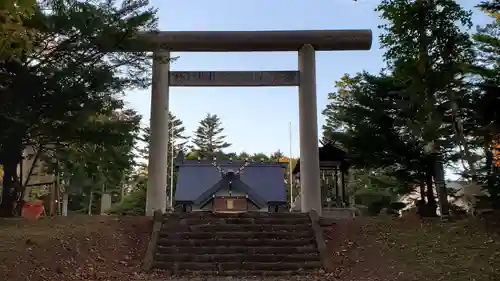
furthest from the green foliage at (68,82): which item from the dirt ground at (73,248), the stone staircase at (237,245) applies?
the stone staircase at (237,245)

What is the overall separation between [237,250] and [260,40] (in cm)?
664

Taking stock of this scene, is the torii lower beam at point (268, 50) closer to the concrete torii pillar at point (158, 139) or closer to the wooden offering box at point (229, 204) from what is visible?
the concrete torii pillar at point (158, 139)

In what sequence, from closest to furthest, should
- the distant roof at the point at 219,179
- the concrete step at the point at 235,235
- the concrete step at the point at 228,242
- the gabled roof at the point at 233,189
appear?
the concrete step at the point at 228,242 → the concrete step at the point at 235,235 → the gabled roof at the point at 233,189 → the distant roof at the point at 219,179

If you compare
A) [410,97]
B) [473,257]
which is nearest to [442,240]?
[473,257]

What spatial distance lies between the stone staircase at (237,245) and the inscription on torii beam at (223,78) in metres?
4.27

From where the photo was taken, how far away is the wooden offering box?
12.6 m

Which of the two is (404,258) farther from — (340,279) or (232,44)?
(232,44)

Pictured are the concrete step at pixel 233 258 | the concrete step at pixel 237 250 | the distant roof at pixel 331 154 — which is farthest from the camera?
the distant roof at pixel 331 154

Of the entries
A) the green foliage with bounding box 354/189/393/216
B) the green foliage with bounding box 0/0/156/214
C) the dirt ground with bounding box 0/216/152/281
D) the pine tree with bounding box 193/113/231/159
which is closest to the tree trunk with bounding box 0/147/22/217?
the green foliage with bounding box 0/0/156/214

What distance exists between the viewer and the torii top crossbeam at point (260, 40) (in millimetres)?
13383

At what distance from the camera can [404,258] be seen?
8.44 metres

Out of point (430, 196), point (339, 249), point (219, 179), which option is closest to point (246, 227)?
point (339, 249)

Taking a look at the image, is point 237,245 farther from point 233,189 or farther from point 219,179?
point 219,179

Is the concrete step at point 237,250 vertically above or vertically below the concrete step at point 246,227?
below
